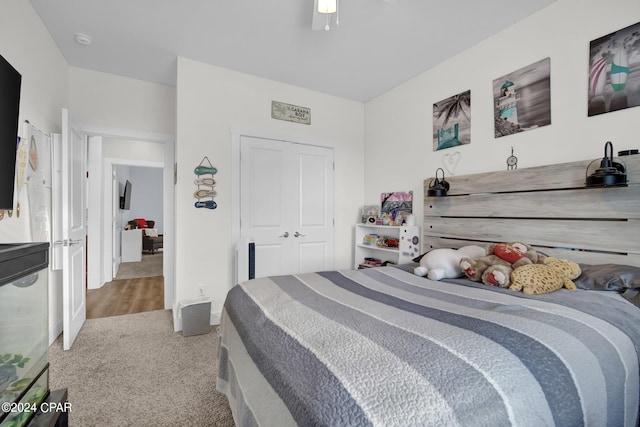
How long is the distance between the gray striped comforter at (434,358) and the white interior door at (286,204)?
1804 mm

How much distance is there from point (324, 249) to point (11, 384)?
2.88 metres

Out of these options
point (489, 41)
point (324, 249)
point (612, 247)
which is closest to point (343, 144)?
point (324, 249)

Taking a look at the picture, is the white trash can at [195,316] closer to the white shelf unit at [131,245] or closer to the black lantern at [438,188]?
the black lantern at [438,188]

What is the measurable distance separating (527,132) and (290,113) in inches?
92.3

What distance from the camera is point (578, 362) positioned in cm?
93

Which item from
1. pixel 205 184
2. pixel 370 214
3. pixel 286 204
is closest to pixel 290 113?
pixel 286 204

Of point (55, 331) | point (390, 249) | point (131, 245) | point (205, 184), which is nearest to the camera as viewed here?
point (55, 331)

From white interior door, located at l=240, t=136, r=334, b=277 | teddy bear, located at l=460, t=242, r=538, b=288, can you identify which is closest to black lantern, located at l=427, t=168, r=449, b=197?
teddy bear, located at l=460, t=242, r=538, b=288

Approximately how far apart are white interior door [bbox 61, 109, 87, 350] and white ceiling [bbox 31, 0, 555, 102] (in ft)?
2.43

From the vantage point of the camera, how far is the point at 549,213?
198cm

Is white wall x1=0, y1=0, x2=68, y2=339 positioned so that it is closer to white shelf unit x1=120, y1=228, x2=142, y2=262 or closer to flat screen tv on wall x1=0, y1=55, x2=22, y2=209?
flat screen tv on wall x1=0, y1=55, x2=22, y2=209

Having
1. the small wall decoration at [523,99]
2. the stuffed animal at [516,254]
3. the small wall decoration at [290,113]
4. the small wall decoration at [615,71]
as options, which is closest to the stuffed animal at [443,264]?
the stuffed animal at [516,254]

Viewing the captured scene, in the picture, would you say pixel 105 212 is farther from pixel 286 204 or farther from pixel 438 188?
pixel 438 188

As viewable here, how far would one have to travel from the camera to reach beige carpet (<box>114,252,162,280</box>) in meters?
5.17
